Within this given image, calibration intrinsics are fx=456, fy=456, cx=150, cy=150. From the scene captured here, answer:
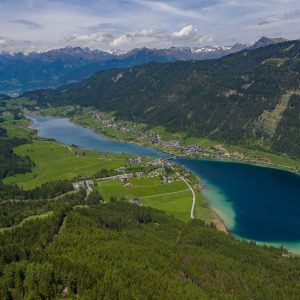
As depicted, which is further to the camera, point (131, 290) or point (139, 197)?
point (139, 197)

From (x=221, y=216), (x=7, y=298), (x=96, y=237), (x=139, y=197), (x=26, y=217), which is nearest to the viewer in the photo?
(x=7, y=298)

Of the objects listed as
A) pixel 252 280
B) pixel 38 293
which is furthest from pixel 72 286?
pixel 252 280

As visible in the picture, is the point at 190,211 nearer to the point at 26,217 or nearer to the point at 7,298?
the point at 26,217

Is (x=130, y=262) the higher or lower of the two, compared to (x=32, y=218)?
higher

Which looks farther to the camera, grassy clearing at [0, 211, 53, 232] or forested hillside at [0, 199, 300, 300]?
grassy clearing at [0, 211, 53, 232]

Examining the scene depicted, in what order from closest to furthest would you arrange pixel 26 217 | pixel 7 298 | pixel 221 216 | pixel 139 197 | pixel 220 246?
pixel 7 298, pixel 220 246, pixel 26 217, pixel 221 216, pixel 139 197

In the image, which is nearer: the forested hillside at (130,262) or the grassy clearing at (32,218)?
the forested hillside at (130,262)

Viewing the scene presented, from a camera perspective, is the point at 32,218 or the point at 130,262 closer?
the point at 130,262

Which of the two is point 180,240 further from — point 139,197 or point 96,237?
point 139,197

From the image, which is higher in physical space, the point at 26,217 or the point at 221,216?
the point at 26,217

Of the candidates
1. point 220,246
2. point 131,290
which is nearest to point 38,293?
point 131,290

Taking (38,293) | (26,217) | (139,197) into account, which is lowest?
(139,197)
